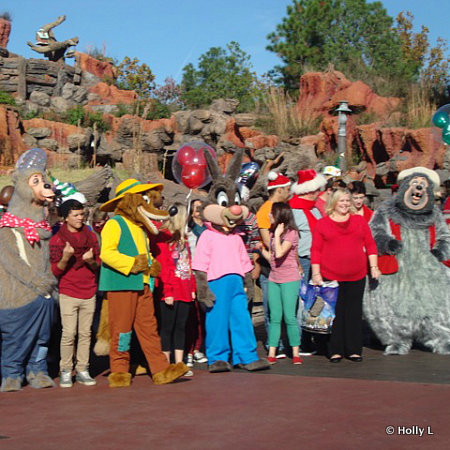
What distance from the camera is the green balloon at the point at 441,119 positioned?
34.3 ft

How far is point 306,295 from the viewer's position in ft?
23.0

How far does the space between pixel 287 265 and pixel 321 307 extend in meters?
0.49

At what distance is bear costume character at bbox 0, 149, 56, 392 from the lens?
19.6 feet

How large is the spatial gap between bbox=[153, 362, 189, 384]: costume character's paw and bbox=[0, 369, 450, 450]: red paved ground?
2.7 inches

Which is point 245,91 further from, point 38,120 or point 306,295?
point 306,295

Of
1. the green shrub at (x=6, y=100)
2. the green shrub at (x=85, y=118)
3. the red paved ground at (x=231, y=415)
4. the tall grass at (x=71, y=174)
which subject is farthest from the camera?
the green shrub at (x=6, y=100)

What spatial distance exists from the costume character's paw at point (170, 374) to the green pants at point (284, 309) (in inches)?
45.8

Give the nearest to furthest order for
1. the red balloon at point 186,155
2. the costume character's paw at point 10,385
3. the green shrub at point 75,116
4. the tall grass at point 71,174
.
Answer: the costume character's paw at point 10,385, the red balloon at point 186,155, the tall grass at point 71,174, the green shrub at point 75,116

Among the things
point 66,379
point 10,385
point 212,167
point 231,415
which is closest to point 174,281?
point 66,379

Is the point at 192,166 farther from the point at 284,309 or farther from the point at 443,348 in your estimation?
the point at 443,348

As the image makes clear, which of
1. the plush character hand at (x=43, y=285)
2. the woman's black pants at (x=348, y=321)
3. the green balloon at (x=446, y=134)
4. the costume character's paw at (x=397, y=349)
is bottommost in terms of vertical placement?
the costume character's paw at (x=397, y=349)

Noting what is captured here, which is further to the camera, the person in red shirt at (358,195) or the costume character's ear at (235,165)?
the person in red shirt at (358,195)

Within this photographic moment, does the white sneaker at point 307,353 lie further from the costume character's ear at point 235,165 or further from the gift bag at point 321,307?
the costume character's ear at point 235,165

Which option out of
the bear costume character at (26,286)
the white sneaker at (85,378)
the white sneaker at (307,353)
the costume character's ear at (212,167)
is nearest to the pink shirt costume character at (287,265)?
the white sneaker at (307,353)
